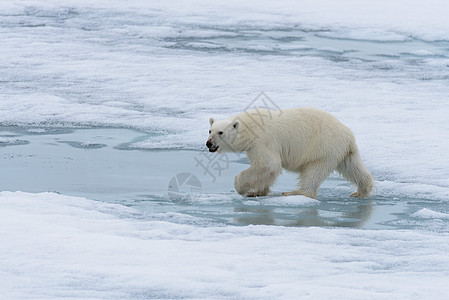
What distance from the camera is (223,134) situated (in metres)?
5.64

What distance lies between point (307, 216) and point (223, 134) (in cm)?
88

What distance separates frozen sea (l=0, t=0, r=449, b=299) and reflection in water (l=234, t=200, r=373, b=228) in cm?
2

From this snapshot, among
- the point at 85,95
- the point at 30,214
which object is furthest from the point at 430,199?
the point at 85,95

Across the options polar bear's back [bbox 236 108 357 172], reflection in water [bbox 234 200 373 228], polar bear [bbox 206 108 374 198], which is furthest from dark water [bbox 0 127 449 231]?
polar bear's back [bbox 236 108 357 172]

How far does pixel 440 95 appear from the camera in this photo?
32.1 ft

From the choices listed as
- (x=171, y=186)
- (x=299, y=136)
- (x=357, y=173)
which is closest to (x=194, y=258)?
(x=171, y=186)

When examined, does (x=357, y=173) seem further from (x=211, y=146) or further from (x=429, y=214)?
(x=211, y=146)

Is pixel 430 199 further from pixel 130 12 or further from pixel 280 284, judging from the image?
pixel 130 12

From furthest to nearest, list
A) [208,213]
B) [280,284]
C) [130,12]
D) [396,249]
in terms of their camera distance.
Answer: [130,12] → [208,213] → [396,249] → [280,284]

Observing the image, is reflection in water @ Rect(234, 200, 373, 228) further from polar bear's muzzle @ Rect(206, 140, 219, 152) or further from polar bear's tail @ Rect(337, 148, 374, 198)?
polar bear's muzzle @ Rect(206, 140, 219, 152)

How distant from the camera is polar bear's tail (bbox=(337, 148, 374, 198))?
5.75 meters

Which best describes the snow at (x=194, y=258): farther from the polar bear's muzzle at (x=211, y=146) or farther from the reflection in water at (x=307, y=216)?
the polar bear's muzzle at (x=211, y=146)

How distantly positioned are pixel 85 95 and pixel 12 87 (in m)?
1.04

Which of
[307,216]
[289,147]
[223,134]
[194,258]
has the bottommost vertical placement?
[307,216]
